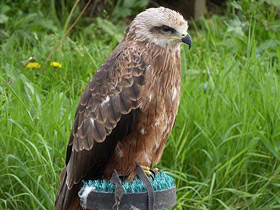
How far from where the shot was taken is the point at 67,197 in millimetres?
3680

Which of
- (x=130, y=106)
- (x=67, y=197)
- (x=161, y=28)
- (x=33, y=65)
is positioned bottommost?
(x=67, y=197)

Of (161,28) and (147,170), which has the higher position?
(161,28)

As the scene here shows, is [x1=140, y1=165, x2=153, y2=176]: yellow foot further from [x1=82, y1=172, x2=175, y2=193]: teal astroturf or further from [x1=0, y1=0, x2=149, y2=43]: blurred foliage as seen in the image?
[x1=0, y1=0, x2=149, y2=43]: blurred foliage

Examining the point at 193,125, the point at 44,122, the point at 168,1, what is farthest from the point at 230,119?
the point at 168,1

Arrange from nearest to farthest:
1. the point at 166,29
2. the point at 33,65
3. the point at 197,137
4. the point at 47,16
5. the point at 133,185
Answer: the point at 133,185 → the point at 166,29 → the point at 197,137 → the point at 33,65 → the point at 47,16

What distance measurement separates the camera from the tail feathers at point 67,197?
3.68 m

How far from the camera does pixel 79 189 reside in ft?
12.1

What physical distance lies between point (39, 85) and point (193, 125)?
1.20m

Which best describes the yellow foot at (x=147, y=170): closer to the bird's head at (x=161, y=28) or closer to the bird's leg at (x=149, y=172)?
the bird's leg at (x=149, y=172)

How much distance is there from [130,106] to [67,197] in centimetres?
57

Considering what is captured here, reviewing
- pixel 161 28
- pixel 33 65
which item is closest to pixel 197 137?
pixel 161 28

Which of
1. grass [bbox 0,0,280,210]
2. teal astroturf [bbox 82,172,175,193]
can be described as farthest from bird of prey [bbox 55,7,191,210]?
grass [bbox 0,0,280,210]

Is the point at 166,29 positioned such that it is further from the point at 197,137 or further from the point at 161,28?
the point at 197,137

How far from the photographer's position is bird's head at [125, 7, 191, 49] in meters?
3.65
